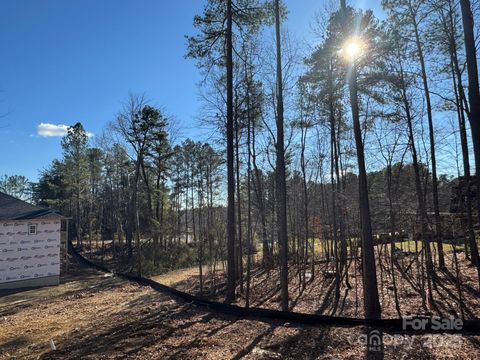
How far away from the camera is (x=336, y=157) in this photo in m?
14.6

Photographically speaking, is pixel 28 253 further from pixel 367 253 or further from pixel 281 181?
pixel 367 253

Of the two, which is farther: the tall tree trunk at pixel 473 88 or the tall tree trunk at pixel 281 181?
the tall tree trunk at pixel 281 181

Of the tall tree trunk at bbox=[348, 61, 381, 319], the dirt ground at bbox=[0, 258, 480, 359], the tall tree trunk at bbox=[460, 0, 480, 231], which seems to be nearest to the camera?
the dirt ground at bbox=[0, 258, 480, 359]

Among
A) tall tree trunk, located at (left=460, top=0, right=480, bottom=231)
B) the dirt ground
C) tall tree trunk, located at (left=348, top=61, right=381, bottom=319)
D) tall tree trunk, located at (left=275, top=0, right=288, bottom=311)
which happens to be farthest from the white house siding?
tall tree trunk, located at (left=460, top=0, right=480, bottom=231)

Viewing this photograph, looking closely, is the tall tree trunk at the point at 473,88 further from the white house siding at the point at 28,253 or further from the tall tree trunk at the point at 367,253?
the white house siding at the point at 28,253

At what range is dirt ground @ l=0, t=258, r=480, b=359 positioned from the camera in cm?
561

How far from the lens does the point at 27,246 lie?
17344 mm

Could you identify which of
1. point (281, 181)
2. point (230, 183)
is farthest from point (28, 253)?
point (281, 181)

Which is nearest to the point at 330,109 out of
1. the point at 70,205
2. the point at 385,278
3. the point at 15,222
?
the point at 385,278

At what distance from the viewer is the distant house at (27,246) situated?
1664cm

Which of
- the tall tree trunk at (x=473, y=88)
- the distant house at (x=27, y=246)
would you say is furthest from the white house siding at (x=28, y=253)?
the tall tree trunk at (x=473, y=88)

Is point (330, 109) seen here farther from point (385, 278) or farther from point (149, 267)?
point (149, 267)

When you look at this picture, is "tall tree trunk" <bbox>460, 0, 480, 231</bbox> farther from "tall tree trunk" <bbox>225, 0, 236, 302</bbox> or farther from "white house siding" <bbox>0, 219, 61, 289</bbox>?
"white house siding" <bbox>0, 219, 61, 289</bbox>

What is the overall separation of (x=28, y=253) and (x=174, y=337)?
14117 mm
